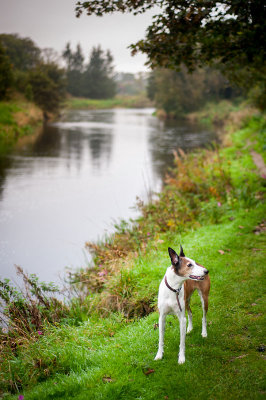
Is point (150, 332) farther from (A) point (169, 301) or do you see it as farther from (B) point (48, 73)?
(B) point (48, 73)

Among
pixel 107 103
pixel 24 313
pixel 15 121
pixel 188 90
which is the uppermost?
pixel 107 103

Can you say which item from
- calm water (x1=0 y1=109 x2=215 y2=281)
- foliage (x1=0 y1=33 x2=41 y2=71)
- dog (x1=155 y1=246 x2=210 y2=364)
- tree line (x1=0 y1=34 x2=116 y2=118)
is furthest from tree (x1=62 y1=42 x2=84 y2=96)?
dog (x1=155 y1=246 x2=210 y2=364)

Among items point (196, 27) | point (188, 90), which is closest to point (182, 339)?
point (196, 27)

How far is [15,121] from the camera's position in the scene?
2859 cm

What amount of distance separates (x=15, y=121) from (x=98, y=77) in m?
71.5

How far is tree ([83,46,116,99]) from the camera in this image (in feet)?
303

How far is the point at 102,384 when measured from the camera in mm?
3910

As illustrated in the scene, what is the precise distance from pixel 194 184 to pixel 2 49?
81.7 ft

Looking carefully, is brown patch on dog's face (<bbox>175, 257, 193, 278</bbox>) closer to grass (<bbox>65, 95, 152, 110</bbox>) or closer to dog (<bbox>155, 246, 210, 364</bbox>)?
dog (<bbox>155, 246, 210, 364</bbox>)

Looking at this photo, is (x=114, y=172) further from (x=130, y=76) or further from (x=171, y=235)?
(x=130, y=76)

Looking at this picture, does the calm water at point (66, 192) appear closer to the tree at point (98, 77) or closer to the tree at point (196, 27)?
the tree at point (196, 27)

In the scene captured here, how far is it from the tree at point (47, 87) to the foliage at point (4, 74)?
626cm

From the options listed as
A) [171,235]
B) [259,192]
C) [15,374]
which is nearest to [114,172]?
[259,192]

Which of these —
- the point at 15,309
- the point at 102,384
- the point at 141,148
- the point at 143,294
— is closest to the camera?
the point at 102,384
